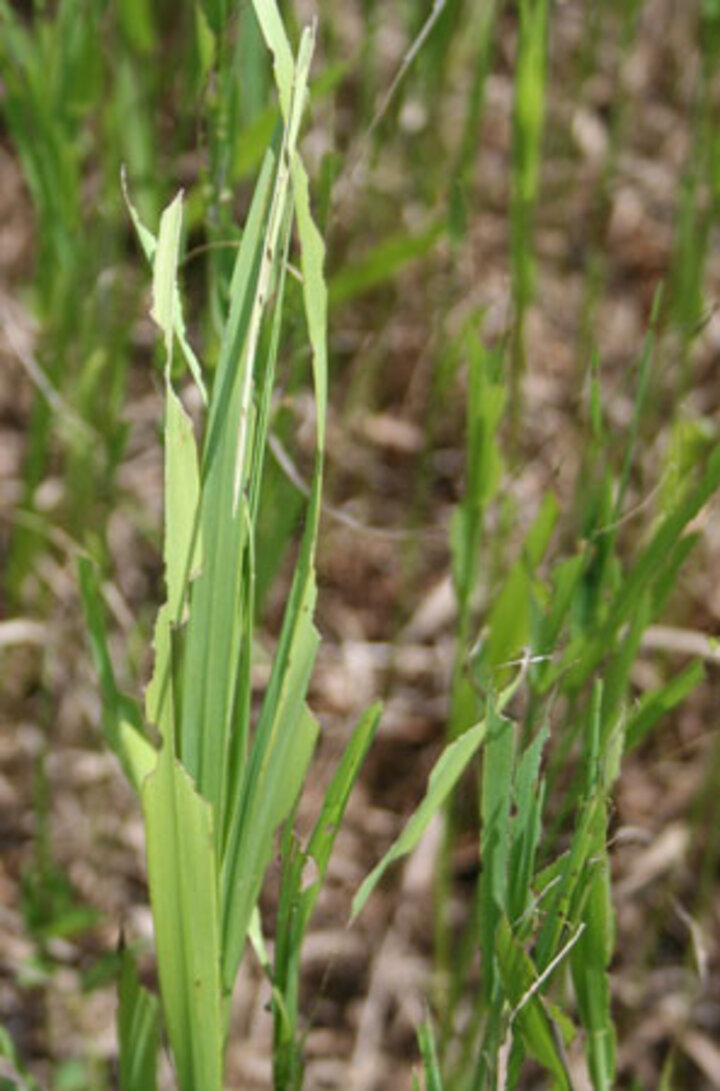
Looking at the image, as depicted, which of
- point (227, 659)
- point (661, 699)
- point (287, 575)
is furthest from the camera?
point (287, 575)

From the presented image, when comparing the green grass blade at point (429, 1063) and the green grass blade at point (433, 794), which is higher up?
the green grass blade at point (433, 794)

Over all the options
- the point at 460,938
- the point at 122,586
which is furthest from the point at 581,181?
the point at 460,938

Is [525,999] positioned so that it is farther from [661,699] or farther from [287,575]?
[287,575]

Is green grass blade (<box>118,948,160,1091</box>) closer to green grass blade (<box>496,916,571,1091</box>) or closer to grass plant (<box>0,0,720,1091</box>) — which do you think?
grass plant (<box>0,0,720,1091</box>)

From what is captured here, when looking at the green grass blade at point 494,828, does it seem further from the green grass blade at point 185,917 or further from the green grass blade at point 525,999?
the green grass blade at point 185,917

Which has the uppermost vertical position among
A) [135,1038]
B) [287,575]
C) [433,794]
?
[433,794]

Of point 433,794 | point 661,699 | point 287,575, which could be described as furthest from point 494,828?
point 287,575

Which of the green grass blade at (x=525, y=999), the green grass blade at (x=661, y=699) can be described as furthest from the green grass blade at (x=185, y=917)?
the green grass blade at (x=661, y=699)

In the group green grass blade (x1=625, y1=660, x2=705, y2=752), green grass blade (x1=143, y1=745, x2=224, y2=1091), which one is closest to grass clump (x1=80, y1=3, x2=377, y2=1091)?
green grass blade (x1=143, y1=745, x2=224, y2=1091)

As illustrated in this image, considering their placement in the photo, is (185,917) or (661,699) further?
(661,699)

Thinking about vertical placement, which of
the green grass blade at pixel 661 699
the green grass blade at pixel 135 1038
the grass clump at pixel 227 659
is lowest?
the green grass blade at pixel 135 1038

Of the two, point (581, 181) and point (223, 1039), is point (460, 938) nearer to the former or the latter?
point (223, 1039)
